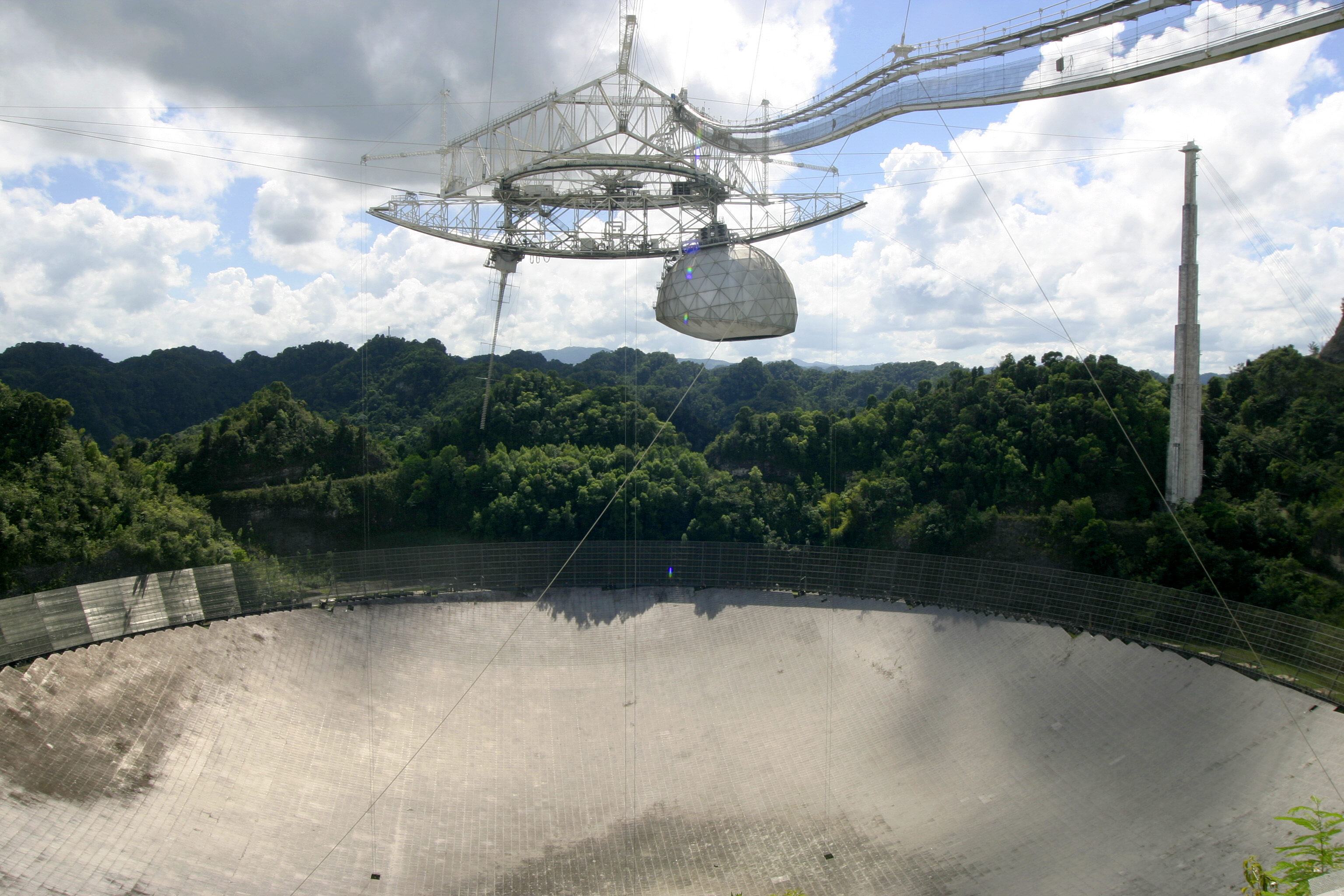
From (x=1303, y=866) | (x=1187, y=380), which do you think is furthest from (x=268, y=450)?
(x=1303, y=866)

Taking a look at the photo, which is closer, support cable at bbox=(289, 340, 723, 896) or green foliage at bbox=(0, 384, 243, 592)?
support cable at bbox=(289, 340, 723, 896)

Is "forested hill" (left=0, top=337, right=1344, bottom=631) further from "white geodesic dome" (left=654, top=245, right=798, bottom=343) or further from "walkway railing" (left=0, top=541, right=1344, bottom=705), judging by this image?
"white geodesic dome" (left=654, top=245, right=798, bottom=343)

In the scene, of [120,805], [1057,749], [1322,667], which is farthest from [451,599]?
[1322,667]

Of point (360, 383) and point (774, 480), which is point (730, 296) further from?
point (360, 383)

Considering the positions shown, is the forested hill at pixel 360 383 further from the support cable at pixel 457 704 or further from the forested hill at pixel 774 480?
the support cable at pixel 457 704

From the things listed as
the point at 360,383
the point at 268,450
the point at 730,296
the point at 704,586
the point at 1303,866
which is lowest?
the point at 704,586

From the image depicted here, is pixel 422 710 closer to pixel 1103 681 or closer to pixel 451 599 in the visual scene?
pixel 451 599

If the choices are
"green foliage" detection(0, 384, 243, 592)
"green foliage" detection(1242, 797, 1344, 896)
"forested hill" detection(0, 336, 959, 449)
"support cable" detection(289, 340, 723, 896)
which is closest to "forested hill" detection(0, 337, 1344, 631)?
"green foliage" detection(0, 384, 243, 592)
